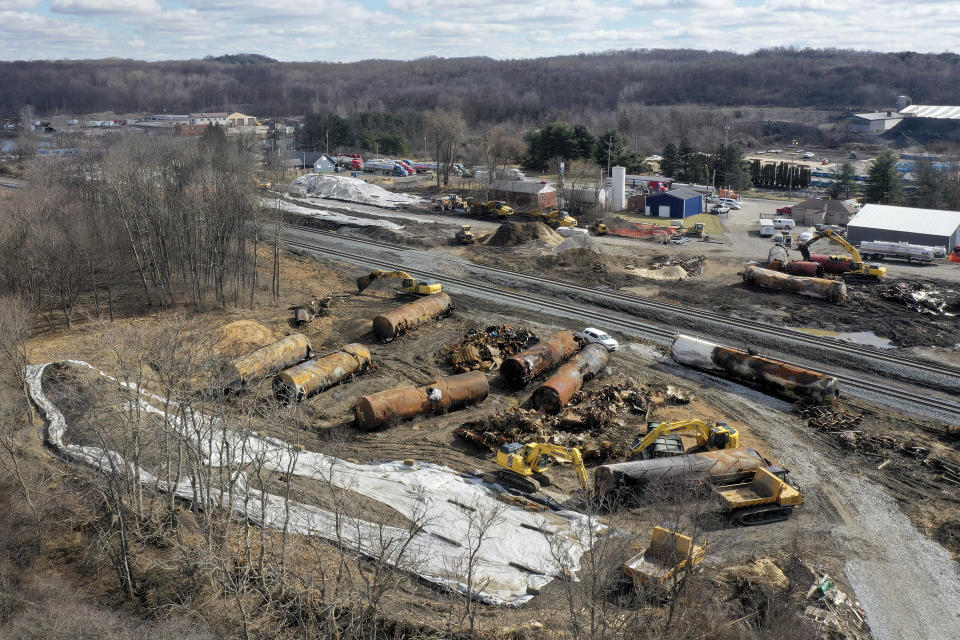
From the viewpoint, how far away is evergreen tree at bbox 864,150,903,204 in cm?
7831

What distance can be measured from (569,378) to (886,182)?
6376cm

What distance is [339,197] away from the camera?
82.2 metres

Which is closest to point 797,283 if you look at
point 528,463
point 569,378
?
point 569,378

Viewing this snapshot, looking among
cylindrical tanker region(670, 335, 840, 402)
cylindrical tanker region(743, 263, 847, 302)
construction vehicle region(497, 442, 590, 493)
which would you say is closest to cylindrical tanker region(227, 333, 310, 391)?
construction vehicle region(497, 442, 590, 493)

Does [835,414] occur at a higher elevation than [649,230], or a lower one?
lower

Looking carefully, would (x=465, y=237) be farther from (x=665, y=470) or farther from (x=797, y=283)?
(x=665, y=470)

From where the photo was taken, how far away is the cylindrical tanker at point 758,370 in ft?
103

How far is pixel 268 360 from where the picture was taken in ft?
108

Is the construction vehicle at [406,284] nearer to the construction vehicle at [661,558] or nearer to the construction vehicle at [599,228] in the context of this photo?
the construction vehicle at [599,228]

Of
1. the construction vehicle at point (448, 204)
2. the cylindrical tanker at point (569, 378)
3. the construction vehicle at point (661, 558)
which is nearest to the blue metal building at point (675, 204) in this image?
the construction vehicle at point (448, 204)

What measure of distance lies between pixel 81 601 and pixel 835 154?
479 ft

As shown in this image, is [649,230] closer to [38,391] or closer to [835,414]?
[835,414]

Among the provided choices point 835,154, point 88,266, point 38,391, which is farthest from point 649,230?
point 835,154

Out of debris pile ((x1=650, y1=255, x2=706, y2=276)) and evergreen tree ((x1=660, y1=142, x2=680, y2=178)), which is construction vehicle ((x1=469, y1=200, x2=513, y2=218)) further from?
evergreen tree ((x1=660, y1=142, x2=680, y2=178))
